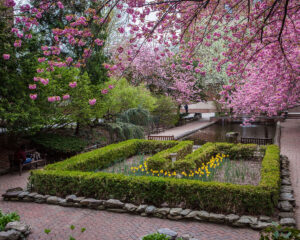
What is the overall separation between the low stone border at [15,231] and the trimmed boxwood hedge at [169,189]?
2139mm

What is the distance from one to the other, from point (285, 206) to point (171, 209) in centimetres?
265

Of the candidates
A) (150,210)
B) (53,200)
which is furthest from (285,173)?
(53,200)

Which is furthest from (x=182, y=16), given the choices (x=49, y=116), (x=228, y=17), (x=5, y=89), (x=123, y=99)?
(x=123, y=99)

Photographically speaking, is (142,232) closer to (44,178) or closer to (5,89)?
(44,178)

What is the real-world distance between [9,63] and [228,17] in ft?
24.6

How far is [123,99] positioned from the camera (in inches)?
702

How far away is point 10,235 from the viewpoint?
4.97m

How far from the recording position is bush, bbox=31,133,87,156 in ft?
39.5

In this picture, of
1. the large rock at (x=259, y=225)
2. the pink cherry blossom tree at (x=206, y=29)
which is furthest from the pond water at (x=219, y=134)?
the large rock at (x=259, y=225)

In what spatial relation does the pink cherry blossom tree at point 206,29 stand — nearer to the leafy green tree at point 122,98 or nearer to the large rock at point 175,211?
the large rock at point 175,211

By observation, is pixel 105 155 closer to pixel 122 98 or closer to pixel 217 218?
pixel 217 218

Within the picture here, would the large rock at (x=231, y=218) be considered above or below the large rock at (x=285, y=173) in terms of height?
below

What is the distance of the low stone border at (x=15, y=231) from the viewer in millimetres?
4949

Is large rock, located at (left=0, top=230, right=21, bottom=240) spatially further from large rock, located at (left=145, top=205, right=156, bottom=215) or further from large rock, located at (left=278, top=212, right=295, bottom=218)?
large rock, located at (left=278, top=212, right=295, bottom=218)
